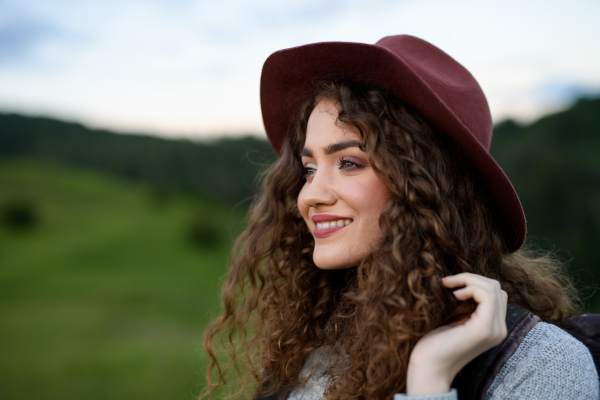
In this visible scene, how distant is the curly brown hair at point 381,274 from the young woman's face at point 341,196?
0.06 meters

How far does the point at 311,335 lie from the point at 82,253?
28917mm

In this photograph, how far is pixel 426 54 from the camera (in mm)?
2193

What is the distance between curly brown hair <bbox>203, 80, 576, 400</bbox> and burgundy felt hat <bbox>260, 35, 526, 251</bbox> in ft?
0.25

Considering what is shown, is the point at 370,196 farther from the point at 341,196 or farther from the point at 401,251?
the point at 401,251

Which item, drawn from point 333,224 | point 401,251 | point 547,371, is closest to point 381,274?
point 401,251

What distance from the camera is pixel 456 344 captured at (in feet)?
5.23

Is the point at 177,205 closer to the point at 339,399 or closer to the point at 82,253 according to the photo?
the point at 82,253

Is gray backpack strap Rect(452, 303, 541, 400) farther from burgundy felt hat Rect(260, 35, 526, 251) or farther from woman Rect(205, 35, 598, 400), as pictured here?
burgundy felt hat Rect(260, 35, 526, 251)

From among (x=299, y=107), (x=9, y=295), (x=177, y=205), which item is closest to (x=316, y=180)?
(x=299, y=107)

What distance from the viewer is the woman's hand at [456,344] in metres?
1.59

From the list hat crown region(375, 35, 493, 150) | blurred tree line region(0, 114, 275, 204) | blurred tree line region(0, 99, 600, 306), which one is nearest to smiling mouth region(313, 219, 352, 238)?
hat crown region(375, 35, 493, 150)

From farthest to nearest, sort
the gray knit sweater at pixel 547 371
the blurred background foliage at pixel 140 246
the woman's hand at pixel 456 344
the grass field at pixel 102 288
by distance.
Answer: the blurred background foliage at pixel 140 246 < the grass field at pixel 102 288 < the gray knit sweater at pixel 547 371 < the woman's hand at pixel 456 344

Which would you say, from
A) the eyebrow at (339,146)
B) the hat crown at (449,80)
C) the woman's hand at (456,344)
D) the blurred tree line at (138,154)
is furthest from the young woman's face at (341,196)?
the blurred tree line at (138,154)

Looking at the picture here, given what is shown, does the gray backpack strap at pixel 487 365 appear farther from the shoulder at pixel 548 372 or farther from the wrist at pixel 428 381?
the wrist at pixel 428 381
